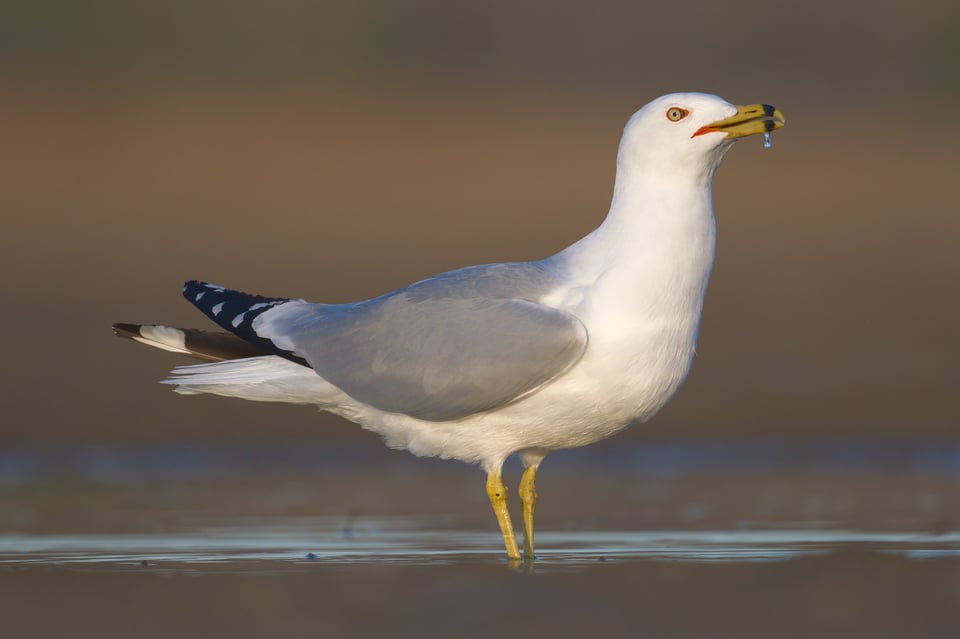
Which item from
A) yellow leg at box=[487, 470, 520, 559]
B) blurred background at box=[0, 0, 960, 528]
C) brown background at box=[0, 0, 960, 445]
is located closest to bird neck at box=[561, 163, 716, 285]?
yellow leg at box=[487, 470, 520, 559]

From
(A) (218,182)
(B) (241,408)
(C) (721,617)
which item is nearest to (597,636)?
(C) (721,617)

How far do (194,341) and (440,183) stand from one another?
40.6ft

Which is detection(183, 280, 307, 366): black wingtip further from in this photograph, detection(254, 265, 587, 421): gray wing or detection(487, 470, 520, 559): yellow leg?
detection(487, 470, 520, 559): yellow leg

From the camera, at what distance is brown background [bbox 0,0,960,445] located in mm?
14000

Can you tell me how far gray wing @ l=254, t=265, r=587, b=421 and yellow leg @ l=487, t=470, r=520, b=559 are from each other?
1.07ft

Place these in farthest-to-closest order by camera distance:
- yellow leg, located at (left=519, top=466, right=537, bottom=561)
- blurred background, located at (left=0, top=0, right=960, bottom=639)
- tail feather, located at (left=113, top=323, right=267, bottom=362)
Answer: tail feather, located at (left=113, top=323, right=267, bottom=362)
yellow leg, located at (left=519, top=466, right=537, bottom=561)
blurred background, located at (left=0, top=0, right=960, bottom=639)

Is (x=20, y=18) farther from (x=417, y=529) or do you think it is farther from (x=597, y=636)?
(x=597, y=636)

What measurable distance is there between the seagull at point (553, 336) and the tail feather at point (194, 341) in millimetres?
42

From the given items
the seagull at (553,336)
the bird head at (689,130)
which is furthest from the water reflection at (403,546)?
the bird head at (689,130)

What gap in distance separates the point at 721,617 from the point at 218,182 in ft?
49.8

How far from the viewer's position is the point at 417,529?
29.3 ft

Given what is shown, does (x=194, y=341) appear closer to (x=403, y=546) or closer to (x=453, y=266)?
(x=403, y=546)

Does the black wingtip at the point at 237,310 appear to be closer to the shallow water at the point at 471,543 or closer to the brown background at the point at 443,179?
the shallow water at the point at 471,543

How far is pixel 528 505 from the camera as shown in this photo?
812cm
